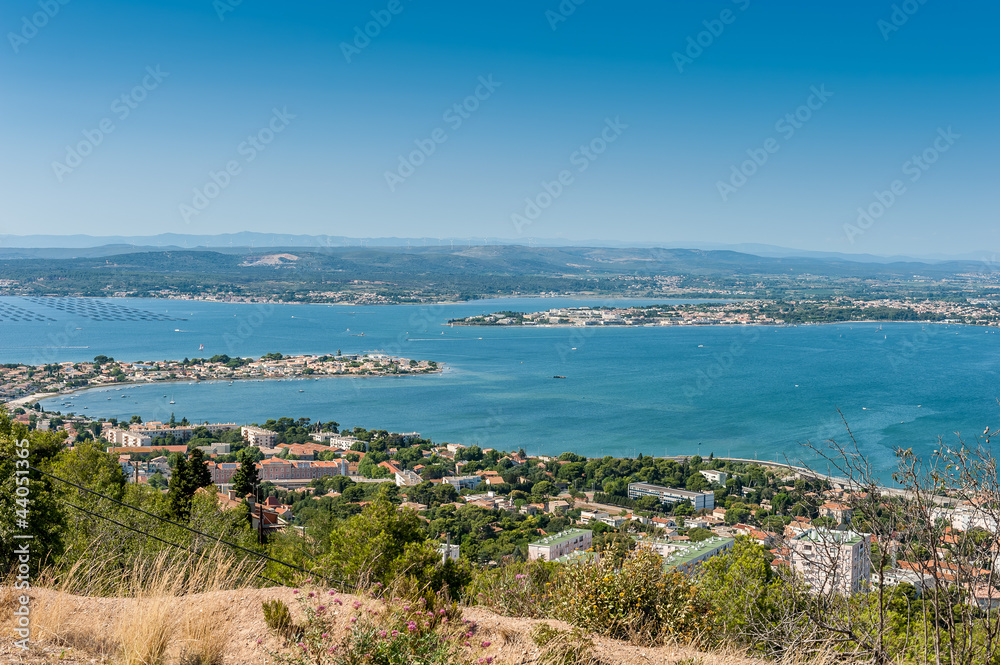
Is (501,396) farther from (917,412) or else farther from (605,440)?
(917,412)

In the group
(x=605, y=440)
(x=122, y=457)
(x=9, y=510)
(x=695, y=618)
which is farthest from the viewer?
(x=605, y=440)

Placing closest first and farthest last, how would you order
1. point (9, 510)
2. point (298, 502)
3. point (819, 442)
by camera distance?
point (9, 510)
point (298, 502)
point (819, 442)

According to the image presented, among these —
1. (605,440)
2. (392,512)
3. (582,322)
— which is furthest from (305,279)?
(392,512)

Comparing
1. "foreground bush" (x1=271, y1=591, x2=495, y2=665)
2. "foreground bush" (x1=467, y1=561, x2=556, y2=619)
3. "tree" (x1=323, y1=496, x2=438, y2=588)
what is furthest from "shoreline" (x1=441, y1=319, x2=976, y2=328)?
"foreground bush" (x1=271, y1=591, x2=495, y2=665)

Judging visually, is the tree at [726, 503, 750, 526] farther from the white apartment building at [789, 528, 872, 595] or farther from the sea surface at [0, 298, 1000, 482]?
the white apartment building at [789, 528, 872, 595]

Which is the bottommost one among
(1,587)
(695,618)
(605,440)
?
(605,440)

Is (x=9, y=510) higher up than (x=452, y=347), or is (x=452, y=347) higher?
(x=9, y=510)
